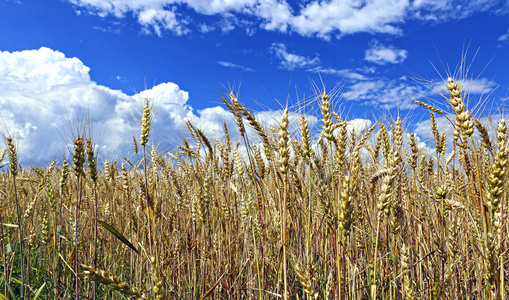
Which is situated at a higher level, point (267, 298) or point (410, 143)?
point (410, 143)

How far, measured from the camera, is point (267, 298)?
2.20 m

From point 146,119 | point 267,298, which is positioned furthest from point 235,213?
point 146,119

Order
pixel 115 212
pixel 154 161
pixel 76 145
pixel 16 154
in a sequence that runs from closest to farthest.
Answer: pixel 76 145 → pixel 16 154 → pixel 115 212 → pixel 154 161

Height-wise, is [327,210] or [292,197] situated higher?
[292,197]

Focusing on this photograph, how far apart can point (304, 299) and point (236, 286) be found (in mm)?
534

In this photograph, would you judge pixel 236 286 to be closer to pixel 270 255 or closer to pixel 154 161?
pixel 270 255

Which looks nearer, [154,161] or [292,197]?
[292,197]

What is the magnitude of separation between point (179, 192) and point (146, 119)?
798mm

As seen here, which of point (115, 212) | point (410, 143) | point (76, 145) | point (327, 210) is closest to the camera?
point (327, 210)

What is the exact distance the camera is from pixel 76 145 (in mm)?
1982

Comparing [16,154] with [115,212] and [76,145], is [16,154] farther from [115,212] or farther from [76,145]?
[115,212]

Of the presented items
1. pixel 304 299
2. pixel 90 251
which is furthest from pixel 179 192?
pixel 90 251

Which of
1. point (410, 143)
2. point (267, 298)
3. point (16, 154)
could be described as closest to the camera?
point (267, 298)

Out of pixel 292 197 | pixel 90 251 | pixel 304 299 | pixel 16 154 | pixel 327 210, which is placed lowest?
pixel 304 299
